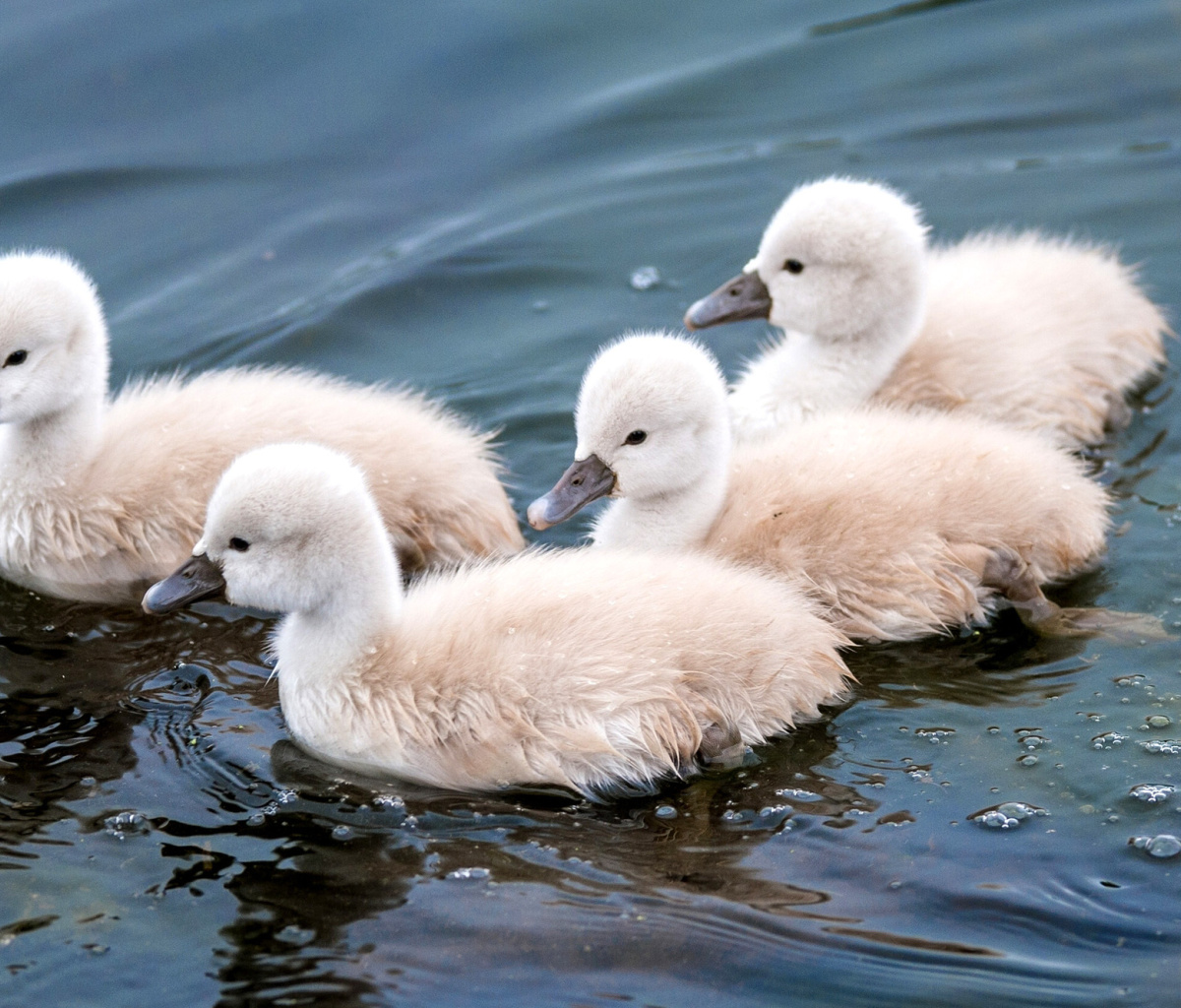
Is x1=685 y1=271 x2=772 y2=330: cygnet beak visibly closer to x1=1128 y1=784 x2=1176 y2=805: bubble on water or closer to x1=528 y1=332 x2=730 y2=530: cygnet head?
x1=528 y1=332 x2=730 y2=530: cygnet head

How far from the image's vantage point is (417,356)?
24.8ft

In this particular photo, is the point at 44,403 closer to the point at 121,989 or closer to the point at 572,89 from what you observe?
the point at 121,989

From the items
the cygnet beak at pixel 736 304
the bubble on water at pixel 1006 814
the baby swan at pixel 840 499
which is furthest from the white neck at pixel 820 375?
the bubble on water at pixel 1006 814

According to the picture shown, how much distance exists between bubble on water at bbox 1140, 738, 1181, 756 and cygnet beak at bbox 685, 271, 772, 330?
7.50 feet

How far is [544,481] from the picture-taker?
22.3 ft

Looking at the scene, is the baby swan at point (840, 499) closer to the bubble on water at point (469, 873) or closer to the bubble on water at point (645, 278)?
the bubble on water at point (469, 873)

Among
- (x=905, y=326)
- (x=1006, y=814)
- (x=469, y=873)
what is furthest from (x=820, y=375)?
(x=469, y=873)

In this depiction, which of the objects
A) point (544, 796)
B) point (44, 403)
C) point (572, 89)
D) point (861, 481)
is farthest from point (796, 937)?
point (572, 89)

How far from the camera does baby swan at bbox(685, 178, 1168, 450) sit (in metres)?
6.21

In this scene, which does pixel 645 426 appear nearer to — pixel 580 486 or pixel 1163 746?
pixel 580 486

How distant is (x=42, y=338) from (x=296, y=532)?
1.52 m

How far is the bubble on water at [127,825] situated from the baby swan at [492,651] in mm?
509

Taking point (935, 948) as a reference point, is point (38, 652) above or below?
above

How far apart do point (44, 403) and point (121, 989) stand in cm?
230
